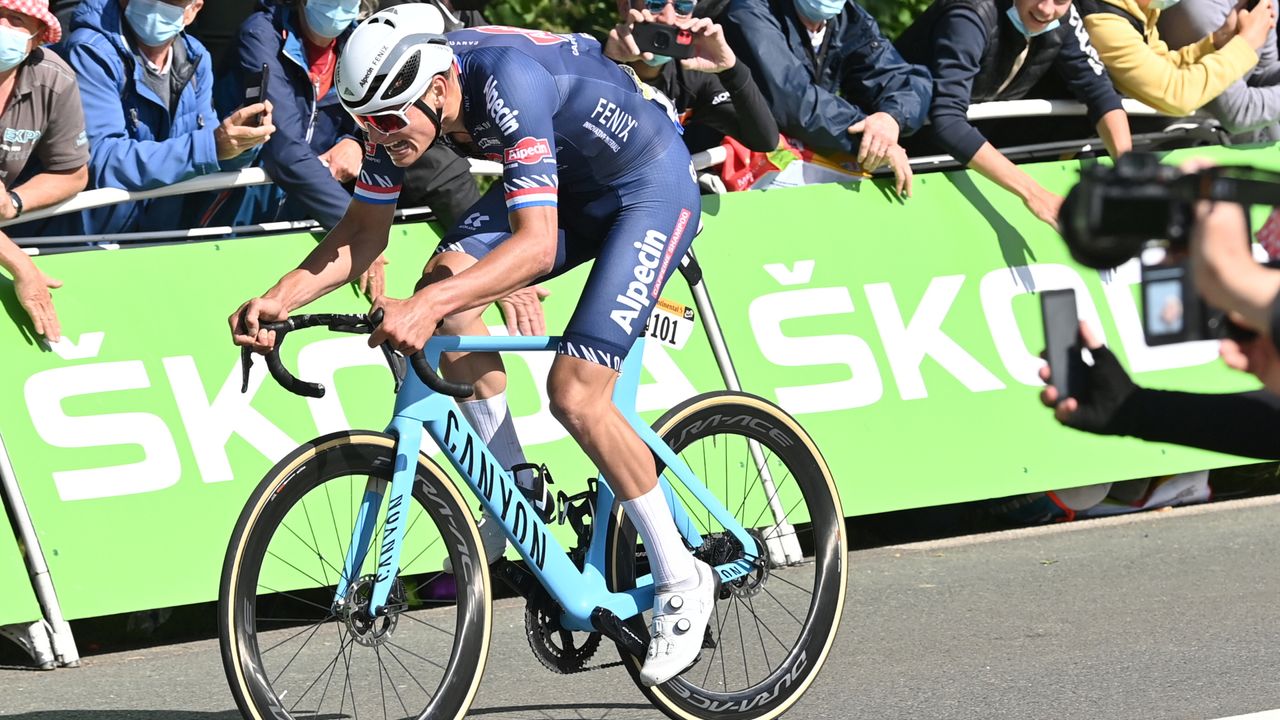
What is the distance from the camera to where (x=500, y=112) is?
436 centimetres

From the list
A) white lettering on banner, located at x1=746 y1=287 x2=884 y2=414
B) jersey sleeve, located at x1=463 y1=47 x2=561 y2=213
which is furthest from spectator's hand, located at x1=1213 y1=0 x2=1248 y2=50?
jersey sleeve, located at x1=463 y1=47 x2=561 y2=213

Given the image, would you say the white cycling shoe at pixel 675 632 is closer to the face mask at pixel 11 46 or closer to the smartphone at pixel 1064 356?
the smartphone at pixel 1064 356

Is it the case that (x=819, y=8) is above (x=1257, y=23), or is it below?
above

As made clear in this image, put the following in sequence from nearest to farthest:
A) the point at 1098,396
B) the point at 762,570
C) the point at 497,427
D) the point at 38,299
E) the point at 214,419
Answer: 1. the point at 1098,396
2. the point at 497,427
3. the point at 762,570
4. the point at 38,299
5. the point at 214,419

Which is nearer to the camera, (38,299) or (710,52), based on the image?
(38,299)

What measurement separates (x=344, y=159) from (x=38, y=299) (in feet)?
4.71

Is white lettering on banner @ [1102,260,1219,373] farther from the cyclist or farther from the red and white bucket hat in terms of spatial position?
the red and white bucket hat

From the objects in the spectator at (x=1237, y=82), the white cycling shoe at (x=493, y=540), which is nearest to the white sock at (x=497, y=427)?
the white cycling shoe at (x=493, y=540)

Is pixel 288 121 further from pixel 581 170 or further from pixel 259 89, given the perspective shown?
pixel 581 170

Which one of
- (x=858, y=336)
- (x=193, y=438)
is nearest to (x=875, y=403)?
(x=858, y=336)

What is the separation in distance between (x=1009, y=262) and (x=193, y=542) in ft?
11.9

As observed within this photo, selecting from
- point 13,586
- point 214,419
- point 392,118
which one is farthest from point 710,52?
point 13,586

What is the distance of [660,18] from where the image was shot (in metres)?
6.98

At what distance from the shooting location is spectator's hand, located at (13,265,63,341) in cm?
595
